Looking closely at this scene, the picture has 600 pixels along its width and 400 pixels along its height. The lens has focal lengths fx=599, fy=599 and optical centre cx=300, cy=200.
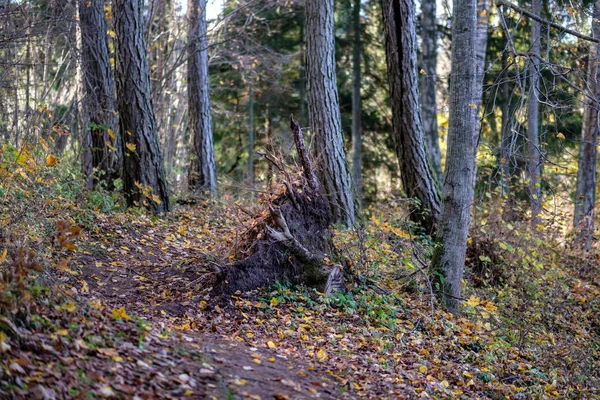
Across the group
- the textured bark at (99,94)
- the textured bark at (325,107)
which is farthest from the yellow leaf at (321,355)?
the textured bark at (99,94)

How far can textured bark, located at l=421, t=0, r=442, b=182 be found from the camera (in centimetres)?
A: 1553

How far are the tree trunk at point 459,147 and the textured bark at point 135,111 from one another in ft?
17.6

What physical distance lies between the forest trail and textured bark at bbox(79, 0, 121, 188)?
130 inches

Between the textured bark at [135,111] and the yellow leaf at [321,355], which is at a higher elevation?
the textured bark at [135,111]

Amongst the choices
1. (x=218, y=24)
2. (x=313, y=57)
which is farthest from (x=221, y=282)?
(x=218, y=24)

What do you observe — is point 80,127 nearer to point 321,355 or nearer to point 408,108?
point 408,108

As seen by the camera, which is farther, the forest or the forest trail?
the forest

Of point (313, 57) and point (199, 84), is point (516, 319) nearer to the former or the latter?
point (313, 57)

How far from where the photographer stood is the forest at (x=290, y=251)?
5.09 metres

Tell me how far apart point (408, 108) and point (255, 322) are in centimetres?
655

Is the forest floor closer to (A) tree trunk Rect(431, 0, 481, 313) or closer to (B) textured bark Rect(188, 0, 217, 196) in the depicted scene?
(A) tree trunk Rect(431, 0, 481, 313)

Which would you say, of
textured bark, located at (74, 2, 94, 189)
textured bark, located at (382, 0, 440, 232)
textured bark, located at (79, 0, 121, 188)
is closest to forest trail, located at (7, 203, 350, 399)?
textured bark, located at (79, 0, 121, 188)

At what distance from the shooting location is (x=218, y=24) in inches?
689

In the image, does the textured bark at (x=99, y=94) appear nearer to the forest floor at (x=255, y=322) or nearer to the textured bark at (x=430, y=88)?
the forest floor at (x=255, y=322)
